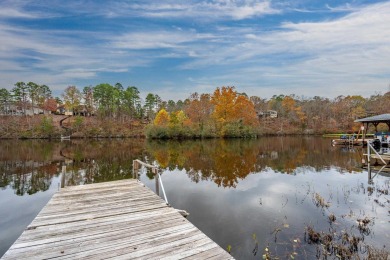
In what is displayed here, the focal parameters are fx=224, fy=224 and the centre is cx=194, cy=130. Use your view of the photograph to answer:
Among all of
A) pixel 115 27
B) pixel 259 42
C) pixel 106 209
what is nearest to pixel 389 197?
pixel 106 209

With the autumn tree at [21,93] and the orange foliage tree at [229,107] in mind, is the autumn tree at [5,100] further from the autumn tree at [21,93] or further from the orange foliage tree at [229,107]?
the orange foliage tree at [229,107]

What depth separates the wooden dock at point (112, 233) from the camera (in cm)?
366

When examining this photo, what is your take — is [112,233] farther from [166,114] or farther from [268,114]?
[268,114]

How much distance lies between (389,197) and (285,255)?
732cm

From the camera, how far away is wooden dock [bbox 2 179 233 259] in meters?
3.66

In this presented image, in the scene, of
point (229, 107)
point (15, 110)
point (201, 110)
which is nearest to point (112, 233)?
point (229, 107)

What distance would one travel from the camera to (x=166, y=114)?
5334cm

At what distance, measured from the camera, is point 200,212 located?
27.9 feet

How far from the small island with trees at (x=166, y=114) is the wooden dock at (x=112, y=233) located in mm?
41461

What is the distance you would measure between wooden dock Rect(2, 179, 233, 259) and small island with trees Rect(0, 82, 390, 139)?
41461 millimetres

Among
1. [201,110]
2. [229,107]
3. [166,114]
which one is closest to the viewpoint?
[229,107]

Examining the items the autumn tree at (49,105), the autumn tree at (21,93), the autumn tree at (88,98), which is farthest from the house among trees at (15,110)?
the autumn tree at (88,98)

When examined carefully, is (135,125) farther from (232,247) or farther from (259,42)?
(232,247)

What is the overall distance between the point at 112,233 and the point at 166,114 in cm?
4945
